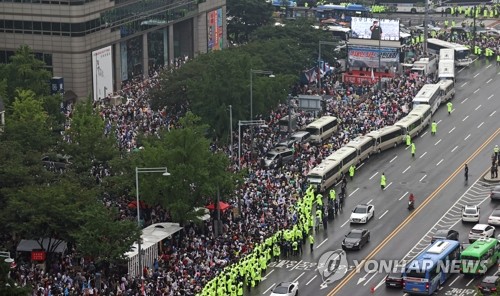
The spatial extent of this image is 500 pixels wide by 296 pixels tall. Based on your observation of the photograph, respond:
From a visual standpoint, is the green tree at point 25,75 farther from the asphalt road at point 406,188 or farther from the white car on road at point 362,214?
the white car on road at point 362,214

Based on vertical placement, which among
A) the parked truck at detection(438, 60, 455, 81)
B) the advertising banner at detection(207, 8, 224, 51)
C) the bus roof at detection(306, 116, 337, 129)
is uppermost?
the advertising banner at detection(207, 8, 224, 51)

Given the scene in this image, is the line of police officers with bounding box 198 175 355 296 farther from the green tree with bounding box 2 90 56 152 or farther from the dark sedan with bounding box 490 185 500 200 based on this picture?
the green tree with bounding box 2 90 56 152

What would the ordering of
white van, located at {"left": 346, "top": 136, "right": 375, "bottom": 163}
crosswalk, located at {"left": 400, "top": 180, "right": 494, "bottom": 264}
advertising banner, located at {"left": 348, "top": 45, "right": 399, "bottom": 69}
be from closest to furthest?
crosswalk, located at {"left": 400, "top": 180, "right": 494, "bottom": 264}
white van, located at {"left": 346, "top": 136, "right": 375, "bottom": 163}
advertising banner, located at {"left": 348, "top": 45, "right": 399, "bottom": 69}

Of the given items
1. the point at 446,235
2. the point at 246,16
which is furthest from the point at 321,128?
the point at 246,16

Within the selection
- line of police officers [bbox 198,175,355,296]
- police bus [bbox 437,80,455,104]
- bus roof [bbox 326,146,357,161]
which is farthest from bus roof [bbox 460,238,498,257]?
police bus [bbox 437,80,455,104]

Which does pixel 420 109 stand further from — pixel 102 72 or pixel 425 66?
pixel 102 72
